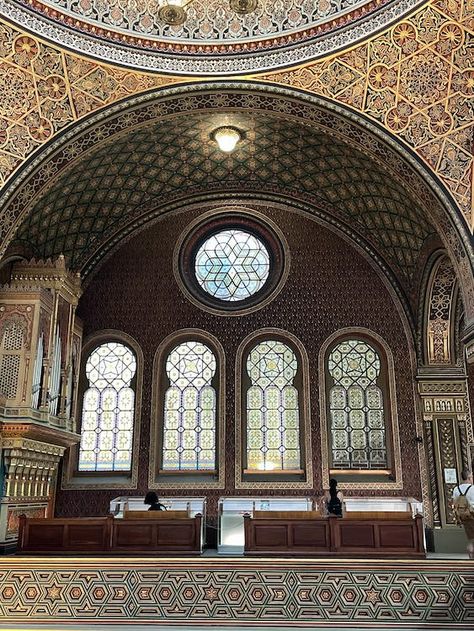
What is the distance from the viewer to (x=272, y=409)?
14234 mm

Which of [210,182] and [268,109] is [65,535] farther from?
[210,182]

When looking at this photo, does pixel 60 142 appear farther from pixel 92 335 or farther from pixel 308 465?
pixel 308 465

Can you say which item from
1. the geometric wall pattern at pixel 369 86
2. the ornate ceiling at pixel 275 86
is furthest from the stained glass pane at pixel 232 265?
the geometric wall pattern at pixel 369 86

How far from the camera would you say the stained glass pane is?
1506 cm

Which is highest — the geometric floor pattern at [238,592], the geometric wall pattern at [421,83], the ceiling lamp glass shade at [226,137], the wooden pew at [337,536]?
the ceiling lamp glass shade at [226,137]

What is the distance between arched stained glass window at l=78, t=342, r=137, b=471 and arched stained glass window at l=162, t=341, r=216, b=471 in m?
0.83

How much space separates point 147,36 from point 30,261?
455 centimetres

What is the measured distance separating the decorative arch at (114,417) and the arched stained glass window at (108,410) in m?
0.02

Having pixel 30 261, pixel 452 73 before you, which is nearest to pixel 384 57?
pixel 452 73

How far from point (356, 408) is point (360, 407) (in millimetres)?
93

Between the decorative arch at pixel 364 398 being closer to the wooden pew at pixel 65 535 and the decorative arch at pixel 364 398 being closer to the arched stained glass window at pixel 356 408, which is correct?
the arched stained glass window at pixel 356 408

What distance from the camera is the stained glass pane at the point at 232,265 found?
1506 centimetres

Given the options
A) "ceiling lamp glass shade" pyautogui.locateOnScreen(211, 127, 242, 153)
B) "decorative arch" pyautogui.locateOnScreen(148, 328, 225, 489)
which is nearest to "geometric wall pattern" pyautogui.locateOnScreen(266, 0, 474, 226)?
"ceiling lamp glass shade" pyautogui.locateOnScreen(211, 127, 242, 153)

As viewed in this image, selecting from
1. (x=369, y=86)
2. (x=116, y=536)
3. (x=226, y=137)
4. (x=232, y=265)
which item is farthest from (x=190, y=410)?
(x=369, y=86)
